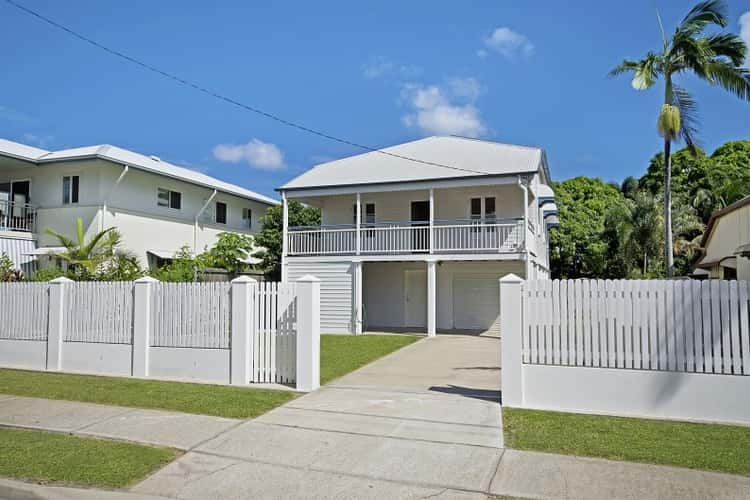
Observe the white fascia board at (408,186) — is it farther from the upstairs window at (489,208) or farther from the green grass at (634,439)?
the green grass at (634,439)

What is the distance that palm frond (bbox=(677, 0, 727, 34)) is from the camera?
A: 14.9 m

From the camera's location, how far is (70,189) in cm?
2047

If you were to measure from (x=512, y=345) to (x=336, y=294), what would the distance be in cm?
1309

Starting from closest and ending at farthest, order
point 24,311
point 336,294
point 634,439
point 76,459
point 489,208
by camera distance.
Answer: point 76,459
point 634,439
point 24,311
point 336,294
point 489,208

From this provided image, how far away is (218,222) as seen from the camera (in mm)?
26312

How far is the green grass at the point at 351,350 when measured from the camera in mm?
11414

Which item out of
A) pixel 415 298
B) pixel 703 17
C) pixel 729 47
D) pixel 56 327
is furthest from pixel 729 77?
pixel 56 327

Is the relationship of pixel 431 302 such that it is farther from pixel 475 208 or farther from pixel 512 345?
pixel 512 345

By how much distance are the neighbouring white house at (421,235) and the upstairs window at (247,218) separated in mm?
6369

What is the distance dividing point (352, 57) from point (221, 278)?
36.7 feet

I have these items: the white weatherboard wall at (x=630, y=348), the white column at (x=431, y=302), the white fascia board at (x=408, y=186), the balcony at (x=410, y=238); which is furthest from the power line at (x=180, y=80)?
the white weatherboard wall at (x=630, y=348)

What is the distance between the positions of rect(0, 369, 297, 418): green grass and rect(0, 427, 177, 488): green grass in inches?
59.1

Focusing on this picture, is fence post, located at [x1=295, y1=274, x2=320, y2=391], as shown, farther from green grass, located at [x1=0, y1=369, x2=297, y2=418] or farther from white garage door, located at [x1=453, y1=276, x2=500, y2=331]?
white garage door, located at [x1=453, y1=276, x2=500, y2=331]

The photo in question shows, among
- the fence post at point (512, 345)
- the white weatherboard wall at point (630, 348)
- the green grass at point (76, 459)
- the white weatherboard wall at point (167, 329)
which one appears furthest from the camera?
the white weatherboard wall at point (167, 329)
